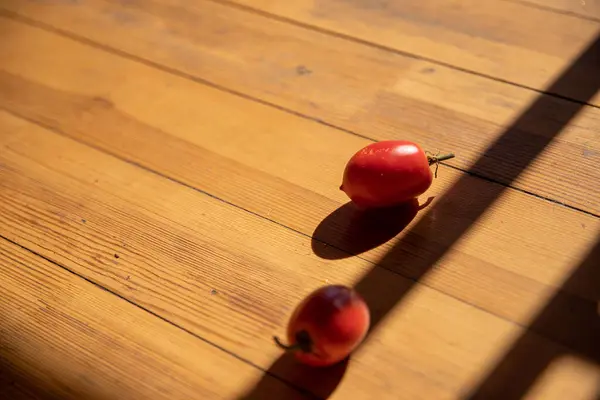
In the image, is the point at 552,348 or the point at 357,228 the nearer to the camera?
the point at 552,348

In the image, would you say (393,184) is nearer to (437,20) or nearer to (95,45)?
(437,20)

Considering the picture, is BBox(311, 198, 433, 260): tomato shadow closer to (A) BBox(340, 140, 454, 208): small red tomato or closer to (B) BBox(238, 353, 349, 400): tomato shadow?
(A) BBox(340, 140, 454, 208): small red tomato

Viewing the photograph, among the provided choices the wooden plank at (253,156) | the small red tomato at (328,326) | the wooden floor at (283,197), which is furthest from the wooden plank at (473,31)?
the small red tomato at (328,326)

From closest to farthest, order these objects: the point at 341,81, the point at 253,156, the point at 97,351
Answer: the point at 97,351 < the point at 253,156 < the point at 341,81

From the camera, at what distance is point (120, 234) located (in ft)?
3.28

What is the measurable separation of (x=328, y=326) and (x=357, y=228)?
0.25 metres

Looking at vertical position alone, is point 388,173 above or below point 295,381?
above

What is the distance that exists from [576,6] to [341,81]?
530 mm

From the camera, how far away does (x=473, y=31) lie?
1332 mm

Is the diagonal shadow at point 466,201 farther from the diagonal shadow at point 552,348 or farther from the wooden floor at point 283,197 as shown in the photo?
the diagonal shadow at point 552,348

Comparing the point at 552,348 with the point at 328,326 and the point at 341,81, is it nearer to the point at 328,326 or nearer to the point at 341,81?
the point at 328,326

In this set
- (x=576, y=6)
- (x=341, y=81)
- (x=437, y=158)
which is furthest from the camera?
(x=576, y=6)

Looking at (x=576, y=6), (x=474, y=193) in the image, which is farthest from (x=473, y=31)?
(x=474, y=193)

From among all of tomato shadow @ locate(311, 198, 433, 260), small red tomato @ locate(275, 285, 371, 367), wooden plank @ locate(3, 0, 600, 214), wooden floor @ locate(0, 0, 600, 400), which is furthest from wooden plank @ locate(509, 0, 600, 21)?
small red tomato @ locate(275, 285, 371, 367)
